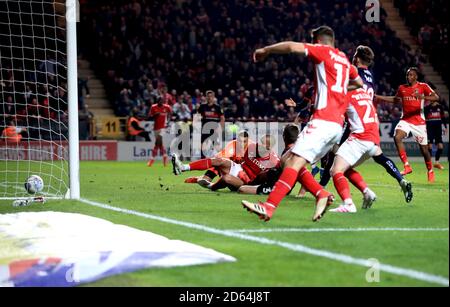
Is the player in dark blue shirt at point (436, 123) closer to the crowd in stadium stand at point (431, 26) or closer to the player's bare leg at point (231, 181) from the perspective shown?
the crowd in stadium stand at point (431, 26)

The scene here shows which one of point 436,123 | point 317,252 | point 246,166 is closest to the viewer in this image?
point 317,252

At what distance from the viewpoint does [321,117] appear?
25.5 ft

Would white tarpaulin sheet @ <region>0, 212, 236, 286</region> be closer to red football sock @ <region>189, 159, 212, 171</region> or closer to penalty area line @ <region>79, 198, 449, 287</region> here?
penalty area line @ <region>79, 198, 449, 287</region>

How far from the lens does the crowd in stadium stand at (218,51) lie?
27.8 m

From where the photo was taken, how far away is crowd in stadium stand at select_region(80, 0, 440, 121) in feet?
91.2

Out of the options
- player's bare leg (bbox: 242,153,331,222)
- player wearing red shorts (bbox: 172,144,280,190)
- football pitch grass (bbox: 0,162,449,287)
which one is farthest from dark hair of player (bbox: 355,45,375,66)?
player wearing red shorts (bbox: 172,144,280,190)

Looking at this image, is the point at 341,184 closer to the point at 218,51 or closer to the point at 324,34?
the point at 324,34

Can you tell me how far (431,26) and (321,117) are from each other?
25.7 meters

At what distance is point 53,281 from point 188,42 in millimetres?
25115

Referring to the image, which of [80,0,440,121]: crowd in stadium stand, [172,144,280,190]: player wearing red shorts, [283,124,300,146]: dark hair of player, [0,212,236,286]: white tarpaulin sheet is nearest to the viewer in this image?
[0,212,236,286]: white tarpaulin sheet

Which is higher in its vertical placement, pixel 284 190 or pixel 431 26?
pixel 431 26

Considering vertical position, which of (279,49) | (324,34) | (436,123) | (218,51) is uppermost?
(218,51)

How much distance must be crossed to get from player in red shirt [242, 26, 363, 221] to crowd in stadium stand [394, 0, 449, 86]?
912 inches

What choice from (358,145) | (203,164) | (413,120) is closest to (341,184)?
(358,145)
